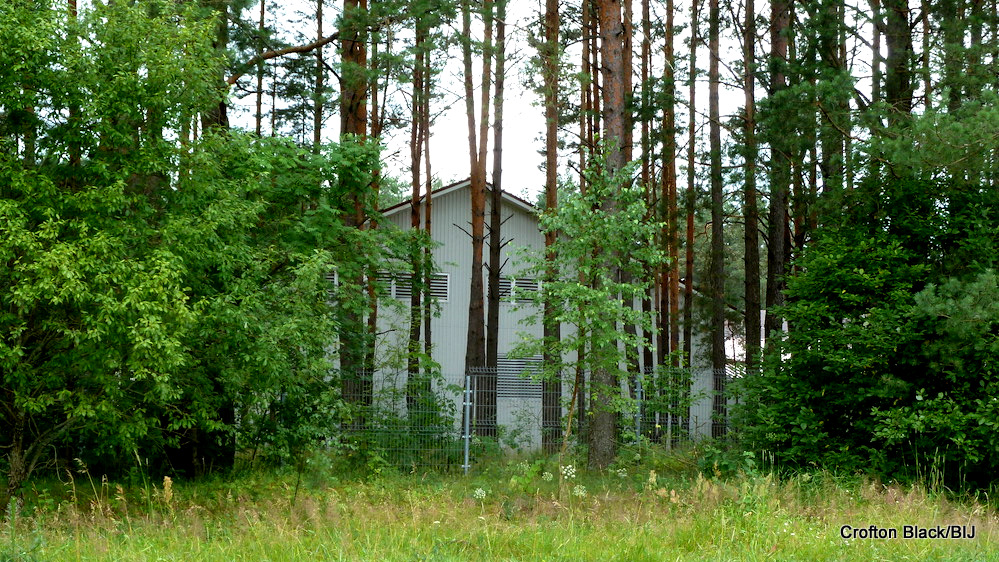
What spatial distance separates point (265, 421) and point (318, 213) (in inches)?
141

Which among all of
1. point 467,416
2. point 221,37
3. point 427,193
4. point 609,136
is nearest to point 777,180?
point 609,136

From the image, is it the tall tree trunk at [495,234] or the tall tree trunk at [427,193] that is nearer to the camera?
the tall tree trunk at [495,234]

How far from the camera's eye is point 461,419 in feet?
49.9

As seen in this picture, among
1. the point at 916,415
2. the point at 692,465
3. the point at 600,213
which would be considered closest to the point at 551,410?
the point at 692,465

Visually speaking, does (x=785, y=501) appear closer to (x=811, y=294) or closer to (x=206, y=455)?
(x=811, y=294)

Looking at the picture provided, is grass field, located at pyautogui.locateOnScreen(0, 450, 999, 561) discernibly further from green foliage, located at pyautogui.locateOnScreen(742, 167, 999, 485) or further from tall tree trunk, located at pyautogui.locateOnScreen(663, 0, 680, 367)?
tall tree trunk, located at pyautogui.locateOnScreen(663, 0, 680, 367)

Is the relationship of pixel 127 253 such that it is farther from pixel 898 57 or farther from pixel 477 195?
pixel 898 57

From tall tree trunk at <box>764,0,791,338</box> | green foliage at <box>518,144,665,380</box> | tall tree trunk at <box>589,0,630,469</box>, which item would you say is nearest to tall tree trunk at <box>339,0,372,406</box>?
green foliage at <box>518,144,665,380</box>

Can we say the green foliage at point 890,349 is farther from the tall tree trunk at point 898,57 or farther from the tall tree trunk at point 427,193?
the tall tree trunk at point 427,193

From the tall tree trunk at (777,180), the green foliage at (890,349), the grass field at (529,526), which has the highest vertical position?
the tall tree trunk at (777,180)

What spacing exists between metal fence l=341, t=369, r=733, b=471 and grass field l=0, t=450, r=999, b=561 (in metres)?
3.57

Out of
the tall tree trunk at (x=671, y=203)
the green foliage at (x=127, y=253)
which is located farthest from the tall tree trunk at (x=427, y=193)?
the green foliage at (x=127, y=253)

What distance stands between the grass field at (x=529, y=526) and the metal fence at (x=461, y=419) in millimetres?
3569

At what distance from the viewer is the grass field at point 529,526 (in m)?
6.81
